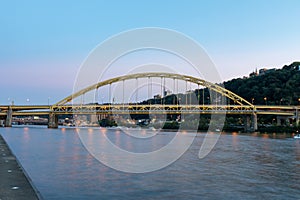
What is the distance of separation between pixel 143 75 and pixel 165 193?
3750 inches

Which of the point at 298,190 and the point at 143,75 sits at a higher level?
the point at 143,75

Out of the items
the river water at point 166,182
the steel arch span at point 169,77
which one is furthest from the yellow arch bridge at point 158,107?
the river water at point 166,182

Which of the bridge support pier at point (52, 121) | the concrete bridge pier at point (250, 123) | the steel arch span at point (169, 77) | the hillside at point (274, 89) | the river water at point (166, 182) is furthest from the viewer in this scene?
the hillside at point (274, 89)

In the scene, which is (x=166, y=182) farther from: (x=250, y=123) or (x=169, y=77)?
(x=250, y=123)

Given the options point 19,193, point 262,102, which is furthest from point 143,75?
point 19,193

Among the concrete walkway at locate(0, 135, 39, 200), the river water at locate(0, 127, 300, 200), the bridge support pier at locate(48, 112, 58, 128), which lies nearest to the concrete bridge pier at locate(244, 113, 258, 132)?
the bridge support pier at locate(48, 112, 58, 128)

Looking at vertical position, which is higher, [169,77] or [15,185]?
[169,77]

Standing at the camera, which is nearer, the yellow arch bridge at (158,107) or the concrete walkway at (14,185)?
the concrete walkway at (14,185)

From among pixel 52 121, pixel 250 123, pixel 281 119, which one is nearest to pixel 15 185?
pixel 250 123

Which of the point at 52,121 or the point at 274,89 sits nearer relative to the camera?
the point at 52,121

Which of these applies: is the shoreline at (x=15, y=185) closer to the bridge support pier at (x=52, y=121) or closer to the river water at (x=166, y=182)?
the river water at (x=166, y=182)

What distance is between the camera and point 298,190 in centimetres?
1260

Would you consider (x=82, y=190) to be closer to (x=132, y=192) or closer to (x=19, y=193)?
(x=132, y=192)

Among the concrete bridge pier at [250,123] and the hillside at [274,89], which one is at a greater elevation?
the hillside at [274,89]
